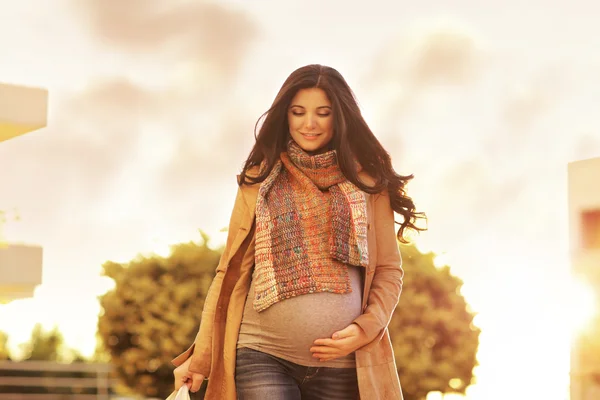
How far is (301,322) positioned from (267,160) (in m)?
0.62

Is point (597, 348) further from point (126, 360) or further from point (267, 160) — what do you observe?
point (267, 160)

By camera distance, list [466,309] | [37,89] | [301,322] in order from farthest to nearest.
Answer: [37,89] < [466,309] < [301,322]

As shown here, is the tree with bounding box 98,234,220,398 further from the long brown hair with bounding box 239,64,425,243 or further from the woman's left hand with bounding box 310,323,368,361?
the woman's left hand with bounding box 310,323,368,361

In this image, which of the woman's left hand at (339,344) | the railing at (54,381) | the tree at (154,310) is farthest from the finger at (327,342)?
the railing at (54,381)

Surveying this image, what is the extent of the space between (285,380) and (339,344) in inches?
8.5

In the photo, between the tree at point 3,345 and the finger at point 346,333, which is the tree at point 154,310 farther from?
the finger at point 346,333

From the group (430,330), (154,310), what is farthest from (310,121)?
(430,330)

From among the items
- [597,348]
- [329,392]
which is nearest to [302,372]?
[329,392]

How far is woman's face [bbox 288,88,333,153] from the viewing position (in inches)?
132

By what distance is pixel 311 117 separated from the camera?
3350mm

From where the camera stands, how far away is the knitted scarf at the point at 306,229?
127 inches

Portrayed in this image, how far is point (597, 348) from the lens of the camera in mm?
16844

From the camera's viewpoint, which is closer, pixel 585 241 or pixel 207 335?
pixel 207 335

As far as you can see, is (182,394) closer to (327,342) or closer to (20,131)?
(327,342)
